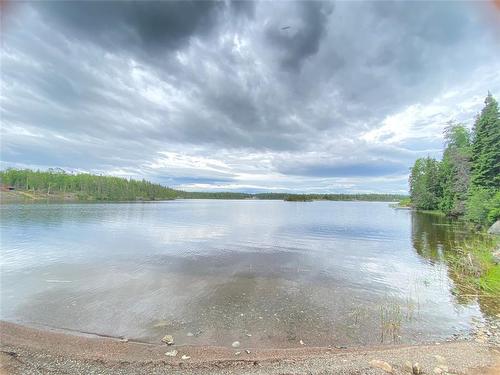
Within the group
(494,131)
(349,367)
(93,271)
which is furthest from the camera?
(494,131)

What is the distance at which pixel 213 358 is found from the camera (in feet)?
23.8

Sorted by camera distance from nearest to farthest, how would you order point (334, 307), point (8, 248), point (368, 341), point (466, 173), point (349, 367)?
point (349, 367)
point (368, 341)
point (334, 307)
point (8, 248)
point (466, 173)

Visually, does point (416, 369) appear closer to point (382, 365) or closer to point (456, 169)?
point (382, 365)

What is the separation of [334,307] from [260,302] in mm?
3338

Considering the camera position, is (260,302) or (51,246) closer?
(260,302)

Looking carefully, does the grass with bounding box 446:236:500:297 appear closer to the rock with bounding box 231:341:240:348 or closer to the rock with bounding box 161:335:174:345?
the rock with bounding box 231:341:240:348

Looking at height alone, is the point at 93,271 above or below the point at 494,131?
below

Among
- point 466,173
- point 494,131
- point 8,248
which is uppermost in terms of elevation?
point 494,131

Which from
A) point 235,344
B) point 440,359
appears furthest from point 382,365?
point 235,344

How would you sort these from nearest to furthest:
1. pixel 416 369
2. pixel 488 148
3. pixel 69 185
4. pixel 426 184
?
pixel 416 369, pixel 488 148, pixel 426 184, pixel 69 185

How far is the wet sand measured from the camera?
6453 mm

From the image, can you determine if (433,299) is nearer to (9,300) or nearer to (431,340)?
(431,340)

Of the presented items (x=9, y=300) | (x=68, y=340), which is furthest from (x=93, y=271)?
(x=68, y=340)

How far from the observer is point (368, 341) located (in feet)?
28.2
